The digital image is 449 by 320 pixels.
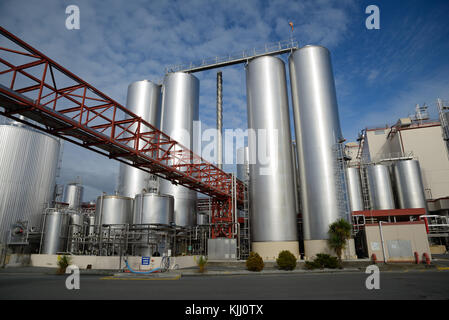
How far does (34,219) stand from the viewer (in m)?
36.0

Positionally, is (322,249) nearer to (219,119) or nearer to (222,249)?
(222,249)

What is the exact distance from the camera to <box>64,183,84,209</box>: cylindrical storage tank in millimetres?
60975

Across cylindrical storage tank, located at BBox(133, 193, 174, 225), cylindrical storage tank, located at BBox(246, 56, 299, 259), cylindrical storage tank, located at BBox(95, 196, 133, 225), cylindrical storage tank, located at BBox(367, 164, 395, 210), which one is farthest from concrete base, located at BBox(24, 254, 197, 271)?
cylindrical storage tank, located at BBox(367, 164, 395, 210)

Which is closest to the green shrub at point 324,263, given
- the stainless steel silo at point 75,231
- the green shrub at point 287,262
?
the green shrub at point 287,262

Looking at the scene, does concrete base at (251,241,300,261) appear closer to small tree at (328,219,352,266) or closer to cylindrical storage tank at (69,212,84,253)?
small tree at (328,219,352,266)

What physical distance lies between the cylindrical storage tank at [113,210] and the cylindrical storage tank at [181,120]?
6335mm

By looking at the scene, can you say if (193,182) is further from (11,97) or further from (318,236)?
(11,97)

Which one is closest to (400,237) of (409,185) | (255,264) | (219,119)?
(255,264)

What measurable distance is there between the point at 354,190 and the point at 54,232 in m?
42.6

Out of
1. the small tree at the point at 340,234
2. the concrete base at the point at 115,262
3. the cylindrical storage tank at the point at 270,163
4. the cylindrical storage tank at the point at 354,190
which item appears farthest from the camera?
the cylindrical storage tank at the point at 354,190

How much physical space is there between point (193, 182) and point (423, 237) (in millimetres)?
22497

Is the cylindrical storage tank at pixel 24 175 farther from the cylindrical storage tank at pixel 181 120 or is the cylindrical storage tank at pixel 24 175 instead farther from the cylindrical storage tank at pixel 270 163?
the cylindrical storage tank at pixel 270 163

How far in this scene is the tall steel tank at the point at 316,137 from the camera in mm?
33125
